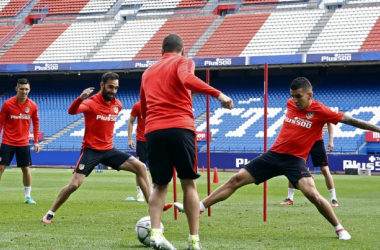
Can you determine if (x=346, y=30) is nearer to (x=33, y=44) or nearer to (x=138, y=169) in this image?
(x=33, y=44)

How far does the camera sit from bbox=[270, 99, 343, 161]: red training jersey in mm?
9016

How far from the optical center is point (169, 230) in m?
9.52

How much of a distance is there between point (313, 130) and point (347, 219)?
281cm

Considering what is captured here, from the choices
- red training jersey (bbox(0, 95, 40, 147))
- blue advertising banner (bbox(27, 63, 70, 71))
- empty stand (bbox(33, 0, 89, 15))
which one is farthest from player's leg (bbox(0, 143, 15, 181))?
empty stand (bbox(33, 0, 89, 15))

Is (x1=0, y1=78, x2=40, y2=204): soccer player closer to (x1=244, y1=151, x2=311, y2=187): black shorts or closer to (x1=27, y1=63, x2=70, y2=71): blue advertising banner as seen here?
(x1=244, y1=151, x2=311, y2=187): black shorts

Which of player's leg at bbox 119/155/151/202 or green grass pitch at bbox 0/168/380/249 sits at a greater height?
player's leg at bbox 119/155/151/202

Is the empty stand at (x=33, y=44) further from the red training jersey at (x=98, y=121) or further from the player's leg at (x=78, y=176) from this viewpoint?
the player's leg at (x=78, y=176)

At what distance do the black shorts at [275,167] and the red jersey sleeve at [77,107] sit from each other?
8.45 feet

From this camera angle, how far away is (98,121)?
431 inches

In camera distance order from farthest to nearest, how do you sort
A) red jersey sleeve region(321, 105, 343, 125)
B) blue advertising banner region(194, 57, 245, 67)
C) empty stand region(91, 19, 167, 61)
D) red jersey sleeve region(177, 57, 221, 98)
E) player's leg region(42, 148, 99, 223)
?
empty stand region(91, 19, 167, 61) < blue advertising banner region(194, 57, 245, 67) < player's leg region(42, 148, 99, 223) < red jersey sleeve region(321, 105, 343, 125) < red jersey sleeve region(177, 57, 221, 98)

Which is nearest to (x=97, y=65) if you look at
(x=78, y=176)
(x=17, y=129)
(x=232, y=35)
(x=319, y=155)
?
(x=232, y=35)

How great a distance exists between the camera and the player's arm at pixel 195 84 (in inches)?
259

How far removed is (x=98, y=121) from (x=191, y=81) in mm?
4362

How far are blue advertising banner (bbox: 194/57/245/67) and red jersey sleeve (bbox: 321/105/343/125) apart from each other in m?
31.2
